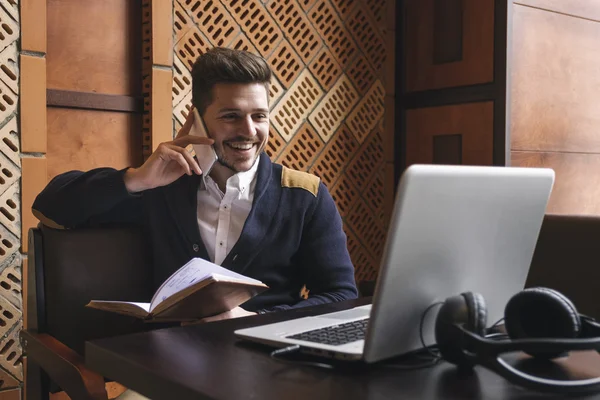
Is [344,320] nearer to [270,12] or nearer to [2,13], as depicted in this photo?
[2,13]

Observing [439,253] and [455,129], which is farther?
[455,129]

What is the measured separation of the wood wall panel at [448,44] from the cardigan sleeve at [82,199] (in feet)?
6.68

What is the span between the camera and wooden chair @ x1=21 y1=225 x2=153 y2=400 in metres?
1.63

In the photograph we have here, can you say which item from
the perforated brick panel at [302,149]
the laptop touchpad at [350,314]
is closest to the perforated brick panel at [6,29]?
the perforated brick panel at [302,149]

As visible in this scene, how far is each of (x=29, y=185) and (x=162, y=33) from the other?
818mm

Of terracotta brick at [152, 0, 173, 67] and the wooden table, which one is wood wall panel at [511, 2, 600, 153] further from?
the wooden table

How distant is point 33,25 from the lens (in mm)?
2338

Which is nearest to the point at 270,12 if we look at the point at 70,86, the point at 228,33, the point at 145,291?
the point at 228,33

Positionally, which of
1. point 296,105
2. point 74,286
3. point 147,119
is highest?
point 296,105

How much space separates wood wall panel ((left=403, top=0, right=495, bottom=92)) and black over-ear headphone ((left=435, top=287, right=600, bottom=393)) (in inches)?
97.1

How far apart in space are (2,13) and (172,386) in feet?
6.31

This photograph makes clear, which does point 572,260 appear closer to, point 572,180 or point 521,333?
point 521,333

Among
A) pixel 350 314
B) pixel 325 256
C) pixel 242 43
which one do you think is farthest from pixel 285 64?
pixel 350 314

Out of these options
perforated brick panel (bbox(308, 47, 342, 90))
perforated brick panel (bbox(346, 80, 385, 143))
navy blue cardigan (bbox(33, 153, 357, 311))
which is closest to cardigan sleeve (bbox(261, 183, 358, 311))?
navy blue cardigan (bbox(33, 153, 357, 311))
